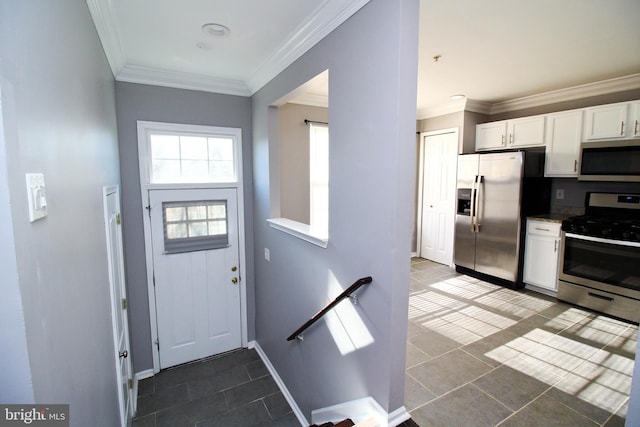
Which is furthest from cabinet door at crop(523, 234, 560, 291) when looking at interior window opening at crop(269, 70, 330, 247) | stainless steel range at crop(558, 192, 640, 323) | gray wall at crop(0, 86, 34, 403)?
gray wall at crop(0, 86, 34, 403)

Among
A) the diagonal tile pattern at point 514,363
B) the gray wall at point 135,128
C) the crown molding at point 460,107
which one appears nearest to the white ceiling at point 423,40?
the gray wall at point 135,128

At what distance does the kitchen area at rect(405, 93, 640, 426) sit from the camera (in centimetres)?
205

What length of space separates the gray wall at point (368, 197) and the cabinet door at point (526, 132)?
141 inches

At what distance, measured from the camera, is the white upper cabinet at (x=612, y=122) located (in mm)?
3240

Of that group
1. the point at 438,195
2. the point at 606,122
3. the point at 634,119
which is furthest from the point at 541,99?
the point at 438,195

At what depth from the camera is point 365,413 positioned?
5.49ft

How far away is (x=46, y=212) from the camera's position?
0.86 meters

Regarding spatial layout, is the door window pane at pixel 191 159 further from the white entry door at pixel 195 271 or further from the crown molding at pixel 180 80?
the crown molding at pixel 180 80

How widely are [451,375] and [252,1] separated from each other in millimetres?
2930

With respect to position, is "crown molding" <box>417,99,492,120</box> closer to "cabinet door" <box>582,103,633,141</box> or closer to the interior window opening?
"cabinet door" <box>582,103,633,141</box>

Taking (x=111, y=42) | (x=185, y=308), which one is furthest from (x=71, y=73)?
(x=185, y=308)

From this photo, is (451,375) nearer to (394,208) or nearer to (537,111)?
(394,208)

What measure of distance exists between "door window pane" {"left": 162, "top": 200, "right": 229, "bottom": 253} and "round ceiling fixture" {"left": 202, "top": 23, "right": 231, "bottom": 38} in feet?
5.61

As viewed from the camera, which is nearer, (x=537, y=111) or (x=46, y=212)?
(x=46, y=212)
